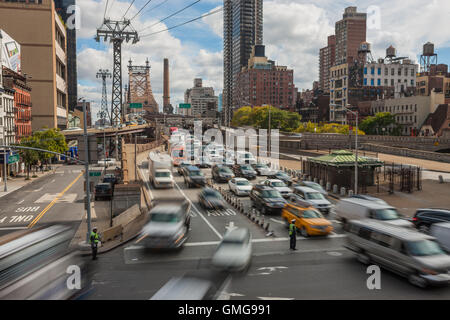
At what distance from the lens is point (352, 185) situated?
110 feet

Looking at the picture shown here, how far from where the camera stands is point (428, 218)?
64.2ft

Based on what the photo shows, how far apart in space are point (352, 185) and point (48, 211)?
26.9 m

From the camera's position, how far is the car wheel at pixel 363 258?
48.4 feet

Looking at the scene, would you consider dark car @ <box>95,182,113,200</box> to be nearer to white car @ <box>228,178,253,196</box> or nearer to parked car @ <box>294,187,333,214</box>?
white car @ <box>228,178,253,196</box>

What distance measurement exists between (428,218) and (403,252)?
779 centimetres

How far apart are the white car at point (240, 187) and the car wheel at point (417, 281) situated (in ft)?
62.8

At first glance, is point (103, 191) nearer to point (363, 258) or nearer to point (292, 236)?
point (292, 236)

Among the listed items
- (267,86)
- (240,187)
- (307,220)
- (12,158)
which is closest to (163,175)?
(240,187)

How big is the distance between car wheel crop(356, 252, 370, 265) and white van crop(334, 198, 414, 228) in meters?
3.85
